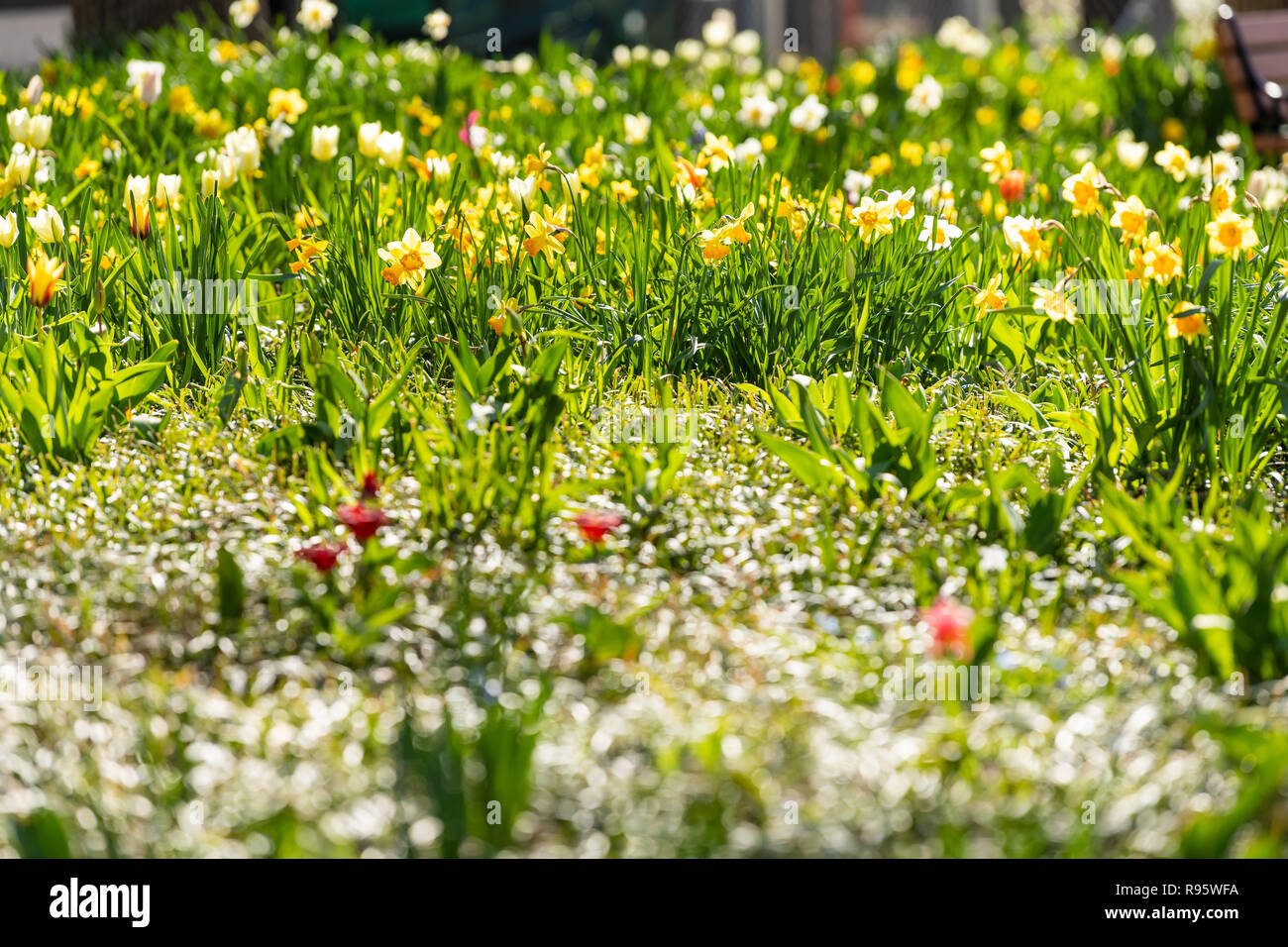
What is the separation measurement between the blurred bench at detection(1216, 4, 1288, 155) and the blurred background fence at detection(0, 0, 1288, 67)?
64.1 inches

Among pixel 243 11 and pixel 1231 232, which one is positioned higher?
pixel 243 11

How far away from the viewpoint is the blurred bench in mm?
5992

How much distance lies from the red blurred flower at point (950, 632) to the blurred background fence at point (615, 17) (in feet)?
16.3

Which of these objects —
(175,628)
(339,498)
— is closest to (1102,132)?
(339,498)

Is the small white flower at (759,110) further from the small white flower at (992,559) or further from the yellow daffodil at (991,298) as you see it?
the small white flower at (992,559)

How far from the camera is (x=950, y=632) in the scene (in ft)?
6.13

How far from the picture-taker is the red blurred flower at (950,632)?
1.87 metres

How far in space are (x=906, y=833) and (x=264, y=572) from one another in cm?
113

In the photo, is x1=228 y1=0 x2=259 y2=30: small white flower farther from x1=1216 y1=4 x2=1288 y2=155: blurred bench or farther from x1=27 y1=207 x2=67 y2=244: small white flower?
x1=1216 y1=4 x2=1288 y2=155: blurred bench

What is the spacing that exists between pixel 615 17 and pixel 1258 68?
19.6 ft

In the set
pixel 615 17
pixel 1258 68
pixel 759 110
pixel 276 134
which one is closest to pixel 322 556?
pixel 276 134

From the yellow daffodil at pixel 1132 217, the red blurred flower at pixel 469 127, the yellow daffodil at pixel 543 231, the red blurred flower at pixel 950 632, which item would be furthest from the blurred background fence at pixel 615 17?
the red blurred flower at pixel 950 632

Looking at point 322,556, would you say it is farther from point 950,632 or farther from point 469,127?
point 469,127

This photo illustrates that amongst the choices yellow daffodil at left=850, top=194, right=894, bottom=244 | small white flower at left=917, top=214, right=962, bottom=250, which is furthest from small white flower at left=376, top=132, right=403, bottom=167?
small white flower at left=917, top=214, right=962, bottom=250
